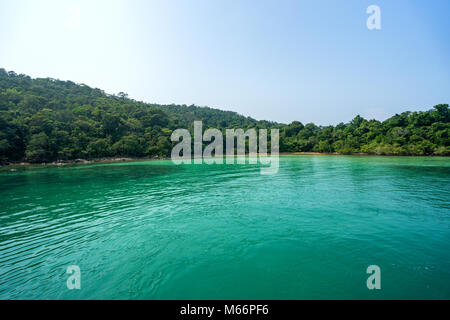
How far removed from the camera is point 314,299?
436 cm

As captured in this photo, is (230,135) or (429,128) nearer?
(429,128)

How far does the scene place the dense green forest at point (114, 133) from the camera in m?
55.5

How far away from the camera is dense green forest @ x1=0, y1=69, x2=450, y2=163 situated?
182ft

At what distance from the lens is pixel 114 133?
8269 centimetres

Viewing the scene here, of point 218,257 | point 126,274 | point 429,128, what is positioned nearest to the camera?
point 126,274

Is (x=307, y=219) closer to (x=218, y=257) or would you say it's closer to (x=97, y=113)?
(x=218, y=257)

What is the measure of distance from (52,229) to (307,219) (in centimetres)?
1109
